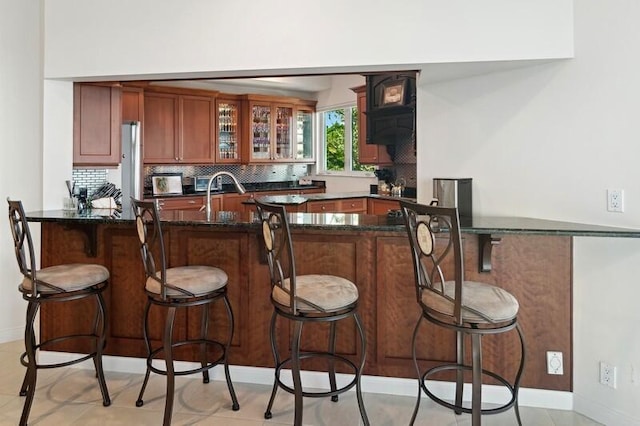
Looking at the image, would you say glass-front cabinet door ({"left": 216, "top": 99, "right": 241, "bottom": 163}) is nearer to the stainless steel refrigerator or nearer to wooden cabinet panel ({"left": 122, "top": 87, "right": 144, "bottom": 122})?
wooden cabinet panel ({"left": 122, "top": 87, "right": 144, "bottom": 122})

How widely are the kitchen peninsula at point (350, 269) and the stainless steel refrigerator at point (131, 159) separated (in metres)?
1.77

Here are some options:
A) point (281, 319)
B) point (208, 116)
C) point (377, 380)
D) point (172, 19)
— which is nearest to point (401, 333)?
point (377, 380)

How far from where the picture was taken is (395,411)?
2740 millimetres

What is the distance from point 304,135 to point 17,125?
5.18 meters

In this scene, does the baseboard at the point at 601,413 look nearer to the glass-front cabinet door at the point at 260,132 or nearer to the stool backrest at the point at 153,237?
the stool backrest at the point at 153,237

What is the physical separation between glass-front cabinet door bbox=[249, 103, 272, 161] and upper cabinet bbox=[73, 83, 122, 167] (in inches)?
154

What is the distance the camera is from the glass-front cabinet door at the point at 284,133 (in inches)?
317

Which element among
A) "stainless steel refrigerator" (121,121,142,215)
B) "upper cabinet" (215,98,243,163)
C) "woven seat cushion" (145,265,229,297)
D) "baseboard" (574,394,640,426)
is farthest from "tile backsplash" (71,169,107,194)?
"baseboard" (574,394,640,426)

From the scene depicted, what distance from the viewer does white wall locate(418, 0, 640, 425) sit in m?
2.48

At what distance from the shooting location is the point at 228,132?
7.60 metres

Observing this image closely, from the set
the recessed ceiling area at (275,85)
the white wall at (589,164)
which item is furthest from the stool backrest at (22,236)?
the recessed ceiling area at (275,85)

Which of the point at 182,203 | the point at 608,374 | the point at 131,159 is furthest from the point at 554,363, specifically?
the point at 182,203

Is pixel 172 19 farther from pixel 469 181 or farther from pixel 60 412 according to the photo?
pixel 60 412

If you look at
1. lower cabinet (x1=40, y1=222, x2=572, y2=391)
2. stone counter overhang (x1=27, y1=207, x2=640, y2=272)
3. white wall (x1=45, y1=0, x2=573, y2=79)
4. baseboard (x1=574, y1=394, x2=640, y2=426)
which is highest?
white wall (x1=45, y1=0, x2=573, y2=79)
